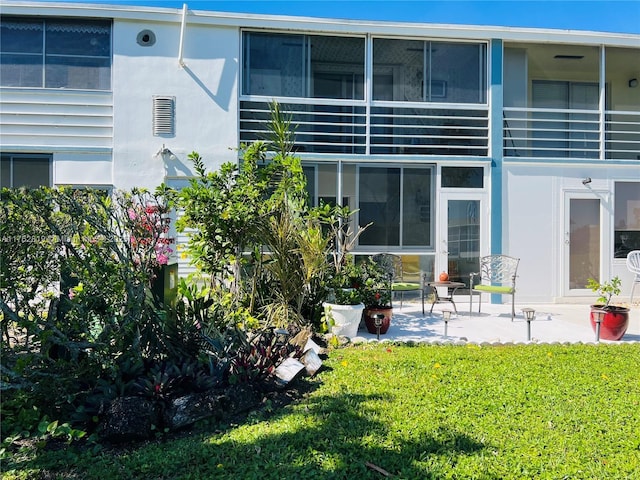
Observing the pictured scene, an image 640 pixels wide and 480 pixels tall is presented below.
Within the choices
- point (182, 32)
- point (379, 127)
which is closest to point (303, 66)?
point (379, 127)

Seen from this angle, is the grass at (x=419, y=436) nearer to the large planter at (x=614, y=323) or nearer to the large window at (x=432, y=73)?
the large planter at (x=614, y=323)

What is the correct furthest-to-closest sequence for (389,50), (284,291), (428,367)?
(389,50)
(284,291)
(428,367)

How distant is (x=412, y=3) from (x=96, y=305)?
27.5ft

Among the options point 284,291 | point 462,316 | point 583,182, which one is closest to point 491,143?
point 583,182

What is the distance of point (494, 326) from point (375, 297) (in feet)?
6.75

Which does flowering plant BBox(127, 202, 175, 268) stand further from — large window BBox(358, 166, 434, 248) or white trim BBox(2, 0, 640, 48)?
white trim BBox(2, 0, 640, 48)

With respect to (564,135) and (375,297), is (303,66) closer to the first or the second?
(375,297)

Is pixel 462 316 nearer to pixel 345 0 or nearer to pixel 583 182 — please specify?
pixel 583 182

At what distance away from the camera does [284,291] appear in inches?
218

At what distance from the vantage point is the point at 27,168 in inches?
336

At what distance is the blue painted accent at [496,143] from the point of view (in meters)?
8.81

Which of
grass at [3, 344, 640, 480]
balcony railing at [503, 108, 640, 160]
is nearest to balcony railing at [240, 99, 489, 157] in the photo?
balcony railing at [503, 108, 640, 160]

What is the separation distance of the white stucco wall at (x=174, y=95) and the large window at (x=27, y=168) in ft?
4.51

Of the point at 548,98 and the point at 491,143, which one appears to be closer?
the point at 491,143
